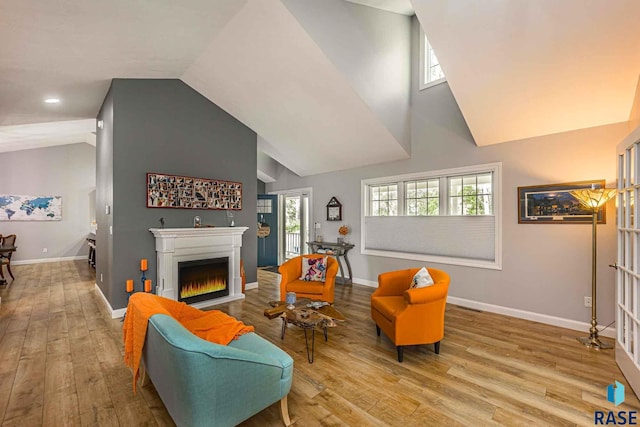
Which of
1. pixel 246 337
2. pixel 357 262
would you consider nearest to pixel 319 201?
pixel 357 262

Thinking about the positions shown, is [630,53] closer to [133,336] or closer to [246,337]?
[246,337]

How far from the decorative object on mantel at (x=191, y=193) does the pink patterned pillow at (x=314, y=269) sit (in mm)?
1904

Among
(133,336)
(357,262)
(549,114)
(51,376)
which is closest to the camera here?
(133,336)

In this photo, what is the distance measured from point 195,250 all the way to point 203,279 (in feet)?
1.56

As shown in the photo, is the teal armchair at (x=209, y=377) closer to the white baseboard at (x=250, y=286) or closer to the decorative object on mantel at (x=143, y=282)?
the decorative object on mantel at (x=143, y=282)

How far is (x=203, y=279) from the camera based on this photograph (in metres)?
4.48

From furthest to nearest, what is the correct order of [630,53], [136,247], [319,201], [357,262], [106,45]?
1. [319,201]
2. [357,262]
3. [136,247]
4. [106,45]
5. [630,53]

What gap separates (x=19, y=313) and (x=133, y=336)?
346 cm

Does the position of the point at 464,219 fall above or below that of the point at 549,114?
below

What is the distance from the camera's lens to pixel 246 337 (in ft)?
7.06

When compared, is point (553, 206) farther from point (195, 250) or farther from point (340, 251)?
point (195, 250)

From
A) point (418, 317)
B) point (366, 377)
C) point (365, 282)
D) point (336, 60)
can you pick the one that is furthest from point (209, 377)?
point (365, 282)

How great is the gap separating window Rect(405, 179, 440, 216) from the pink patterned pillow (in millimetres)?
1962

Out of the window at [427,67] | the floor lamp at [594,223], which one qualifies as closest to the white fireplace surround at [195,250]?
the window at [427,67]
